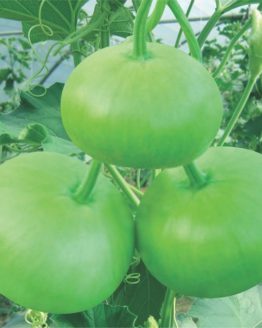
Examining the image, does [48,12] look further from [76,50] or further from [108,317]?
[108,317]

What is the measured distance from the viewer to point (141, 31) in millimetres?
455

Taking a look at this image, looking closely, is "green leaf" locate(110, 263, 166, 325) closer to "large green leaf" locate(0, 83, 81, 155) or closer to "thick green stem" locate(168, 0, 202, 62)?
"large green leaf" locate(0, 83, 81, 155)

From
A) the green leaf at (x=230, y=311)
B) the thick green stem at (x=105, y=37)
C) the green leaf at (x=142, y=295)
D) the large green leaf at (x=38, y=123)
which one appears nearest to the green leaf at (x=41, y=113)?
the large green leaf at (x=38, y=123)

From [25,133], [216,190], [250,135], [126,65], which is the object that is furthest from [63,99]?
[250,135]

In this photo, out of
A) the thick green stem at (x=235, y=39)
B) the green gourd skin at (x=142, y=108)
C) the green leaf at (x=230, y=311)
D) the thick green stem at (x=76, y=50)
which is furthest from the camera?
the green leaf at (x=230, y=311)

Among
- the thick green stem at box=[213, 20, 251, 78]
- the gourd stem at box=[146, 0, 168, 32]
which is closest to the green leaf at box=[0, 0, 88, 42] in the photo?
the thick green stem at box=[213, 20, 251, 78]

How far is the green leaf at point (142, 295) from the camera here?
93 centimetres

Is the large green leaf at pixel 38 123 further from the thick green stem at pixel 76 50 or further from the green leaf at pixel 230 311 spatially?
the green leaf at pixel 230 311

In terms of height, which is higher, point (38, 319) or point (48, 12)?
point (48, 12)

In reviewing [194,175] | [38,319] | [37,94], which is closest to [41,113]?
[37,94]

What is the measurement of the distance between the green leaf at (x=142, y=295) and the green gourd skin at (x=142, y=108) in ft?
1.62

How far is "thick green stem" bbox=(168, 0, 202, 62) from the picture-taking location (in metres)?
0.49

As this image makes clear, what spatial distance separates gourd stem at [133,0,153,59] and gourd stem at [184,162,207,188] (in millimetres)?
123

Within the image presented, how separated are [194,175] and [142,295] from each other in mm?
435
